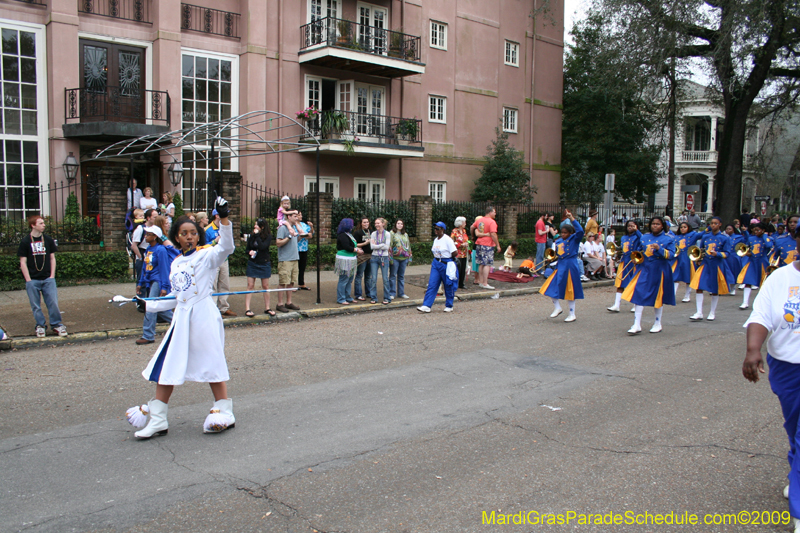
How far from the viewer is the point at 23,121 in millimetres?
17578

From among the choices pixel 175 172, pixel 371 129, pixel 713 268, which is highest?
pixel 371 129

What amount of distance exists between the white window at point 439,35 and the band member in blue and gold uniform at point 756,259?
50.3 ft

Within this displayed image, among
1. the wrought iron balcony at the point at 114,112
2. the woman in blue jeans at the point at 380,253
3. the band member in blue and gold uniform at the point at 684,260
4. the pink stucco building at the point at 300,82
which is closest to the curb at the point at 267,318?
the woman in blue jeans at the point at 380,253

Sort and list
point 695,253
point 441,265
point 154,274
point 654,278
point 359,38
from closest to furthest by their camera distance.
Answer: point 154,274 < point 654,278 < point 441,265 < point 695,253 < point 359,38

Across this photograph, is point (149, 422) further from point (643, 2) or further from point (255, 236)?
point (643, 2)

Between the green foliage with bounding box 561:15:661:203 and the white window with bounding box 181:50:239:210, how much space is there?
16.2 meters

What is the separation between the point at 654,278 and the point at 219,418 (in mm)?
7474

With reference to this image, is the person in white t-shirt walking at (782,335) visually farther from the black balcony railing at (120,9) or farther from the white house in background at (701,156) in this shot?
the white house in background at (701,156)

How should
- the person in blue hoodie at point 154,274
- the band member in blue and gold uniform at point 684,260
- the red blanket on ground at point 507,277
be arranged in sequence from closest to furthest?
the person in blue hoodie at point 154,274
the band member in blue and gold uniform at point 684,260
the red blanket on ground at point 507,277

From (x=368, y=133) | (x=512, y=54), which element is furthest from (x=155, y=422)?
(x=512, y=54)

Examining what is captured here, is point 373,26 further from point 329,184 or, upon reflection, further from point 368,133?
point 329,184

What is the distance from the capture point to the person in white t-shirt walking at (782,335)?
3.93 m

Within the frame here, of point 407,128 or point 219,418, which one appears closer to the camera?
point 219,418

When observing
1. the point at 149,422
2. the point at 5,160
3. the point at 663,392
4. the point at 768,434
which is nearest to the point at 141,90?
the point at 5,160
